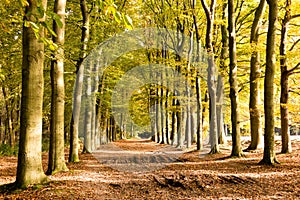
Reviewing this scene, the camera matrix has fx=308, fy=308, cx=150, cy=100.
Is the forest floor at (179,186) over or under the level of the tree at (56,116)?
under

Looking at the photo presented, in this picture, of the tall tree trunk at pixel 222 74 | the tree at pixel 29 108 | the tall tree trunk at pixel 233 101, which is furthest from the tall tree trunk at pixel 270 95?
the tree at pixel 29 108

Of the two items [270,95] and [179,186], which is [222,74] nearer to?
[270,95]

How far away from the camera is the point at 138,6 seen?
83.3 feet

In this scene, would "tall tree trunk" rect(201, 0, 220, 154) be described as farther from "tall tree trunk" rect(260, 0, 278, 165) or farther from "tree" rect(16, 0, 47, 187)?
"tree" rect(16, 0, 47, 187)

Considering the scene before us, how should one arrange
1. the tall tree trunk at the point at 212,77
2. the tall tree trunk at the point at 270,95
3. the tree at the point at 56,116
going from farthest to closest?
the tall tree trunk at the point at 212,77
the tall tree trunk at the point at 270,95
the tree at the point at 56,116

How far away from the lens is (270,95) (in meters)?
12.0

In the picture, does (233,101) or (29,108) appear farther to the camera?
(233,101)

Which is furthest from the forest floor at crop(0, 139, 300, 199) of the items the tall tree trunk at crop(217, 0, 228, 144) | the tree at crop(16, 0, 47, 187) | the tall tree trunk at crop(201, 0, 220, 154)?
the tall tree trunk at crop(217, 0, 228, 144)

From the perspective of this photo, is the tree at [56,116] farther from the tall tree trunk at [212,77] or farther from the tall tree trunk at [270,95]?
the tall tree trunk at [212,77]

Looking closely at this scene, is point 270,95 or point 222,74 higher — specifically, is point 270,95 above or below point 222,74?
below

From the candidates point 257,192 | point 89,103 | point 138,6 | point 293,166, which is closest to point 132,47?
point 138,6

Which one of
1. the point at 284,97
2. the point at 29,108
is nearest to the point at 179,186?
the point at 29,108

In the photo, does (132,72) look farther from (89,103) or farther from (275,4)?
(275,4)

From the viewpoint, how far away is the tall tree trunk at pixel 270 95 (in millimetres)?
11781
